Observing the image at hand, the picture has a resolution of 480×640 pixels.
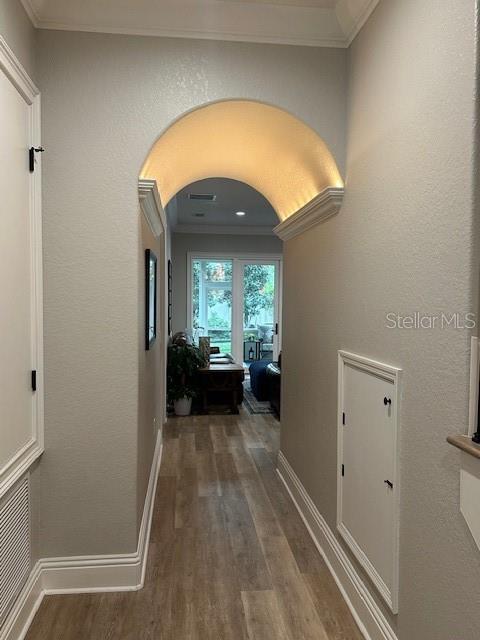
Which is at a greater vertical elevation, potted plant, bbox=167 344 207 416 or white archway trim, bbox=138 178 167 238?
white archway trim, bbox=138 178 167 238

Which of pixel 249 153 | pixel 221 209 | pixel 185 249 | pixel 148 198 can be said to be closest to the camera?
pixel 148 198

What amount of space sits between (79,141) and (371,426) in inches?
73.8

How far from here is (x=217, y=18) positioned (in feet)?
7.43

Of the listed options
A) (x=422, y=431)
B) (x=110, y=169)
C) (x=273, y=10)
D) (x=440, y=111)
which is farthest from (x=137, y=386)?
(x=273, y=10)

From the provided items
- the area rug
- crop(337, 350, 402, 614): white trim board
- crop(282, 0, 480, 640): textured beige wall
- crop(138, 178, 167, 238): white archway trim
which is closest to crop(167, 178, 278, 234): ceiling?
crop(138, 178, 167, 238): white archway trim

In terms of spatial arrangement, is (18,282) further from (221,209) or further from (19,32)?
(221,209)

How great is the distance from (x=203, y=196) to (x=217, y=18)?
3.86 metres

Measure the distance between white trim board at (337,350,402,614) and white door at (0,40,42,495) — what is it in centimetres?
148

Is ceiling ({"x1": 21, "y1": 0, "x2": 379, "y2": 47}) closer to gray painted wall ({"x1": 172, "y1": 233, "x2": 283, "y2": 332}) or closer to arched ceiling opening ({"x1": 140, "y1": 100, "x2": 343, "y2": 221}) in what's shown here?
arched ceiling opening ({"x1": 140, "y1": 100, "x2": 343, "y2": 221})

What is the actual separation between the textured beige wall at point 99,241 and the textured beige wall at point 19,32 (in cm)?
7

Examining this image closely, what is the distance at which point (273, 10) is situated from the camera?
2.28 meters

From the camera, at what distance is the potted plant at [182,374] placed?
5762 millimetres

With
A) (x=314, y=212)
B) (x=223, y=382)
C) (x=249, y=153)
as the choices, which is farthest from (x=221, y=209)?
(x=314, y=212)

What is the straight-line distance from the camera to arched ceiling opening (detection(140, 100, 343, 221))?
249cm
